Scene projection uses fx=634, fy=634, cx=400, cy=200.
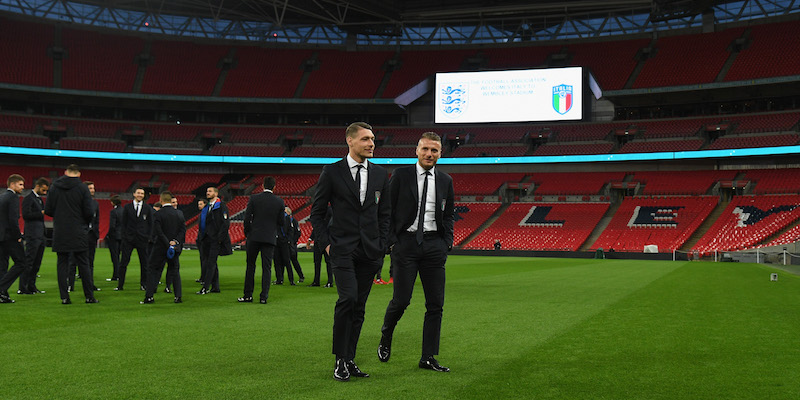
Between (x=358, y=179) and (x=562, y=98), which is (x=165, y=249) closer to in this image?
(x=358, y=179)

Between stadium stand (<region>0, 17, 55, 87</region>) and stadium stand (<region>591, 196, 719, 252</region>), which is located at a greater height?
stadium stand (<region>0, 17, 55, 87</region>)

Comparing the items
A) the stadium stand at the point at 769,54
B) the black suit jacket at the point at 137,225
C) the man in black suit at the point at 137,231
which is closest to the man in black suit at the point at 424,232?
the black suit jacket at the point at 137,225

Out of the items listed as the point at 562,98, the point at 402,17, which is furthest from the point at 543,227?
the point at 402,17

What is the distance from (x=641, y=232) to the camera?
41.5m

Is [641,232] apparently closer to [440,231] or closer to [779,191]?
[779,191]

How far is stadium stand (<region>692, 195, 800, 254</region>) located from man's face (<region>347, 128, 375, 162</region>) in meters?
35.3

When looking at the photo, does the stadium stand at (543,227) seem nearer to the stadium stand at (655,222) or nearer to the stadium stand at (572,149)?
the stadium stand at (655,222)

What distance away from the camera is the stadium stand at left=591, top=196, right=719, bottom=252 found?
130ft

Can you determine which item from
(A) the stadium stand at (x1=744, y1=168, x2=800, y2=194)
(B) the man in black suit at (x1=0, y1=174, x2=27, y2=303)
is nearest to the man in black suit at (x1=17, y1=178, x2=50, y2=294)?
(B) the man in black suit at (x1=0, y1=174, x2=27, y2=303)

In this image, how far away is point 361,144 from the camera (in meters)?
5.56

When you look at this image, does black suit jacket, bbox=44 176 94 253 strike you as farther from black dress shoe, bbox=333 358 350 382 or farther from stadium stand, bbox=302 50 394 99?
stadium stand, bbox=302 50 394 99

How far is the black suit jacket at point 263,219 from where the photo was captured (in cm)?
1095

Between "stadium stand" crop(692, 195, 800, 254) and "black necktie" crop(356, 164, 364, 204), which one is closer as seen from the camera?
"black necktie" crop(356, 164, 364, 204)

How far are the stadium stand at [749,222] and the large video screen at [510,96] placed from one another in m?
11.8
